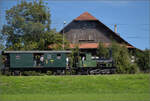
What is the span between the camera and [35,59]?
2958cm

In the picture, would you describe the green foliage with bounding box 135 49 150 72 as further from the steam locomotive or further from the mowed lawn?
the mowed lawn

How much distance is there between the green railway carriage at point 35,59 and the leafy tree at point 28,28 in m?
6.25

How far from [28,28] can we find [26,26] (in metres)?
0.48

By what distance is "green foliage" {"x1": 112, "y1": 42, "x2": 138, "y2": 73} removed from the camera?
3136cm

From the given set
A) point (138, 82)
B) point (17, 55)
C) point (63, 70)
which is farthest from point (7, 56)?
point (138, 82)

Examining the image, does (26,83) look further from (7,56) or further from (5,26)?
(5,26)

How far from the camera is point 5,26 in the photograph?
38406 millimetres

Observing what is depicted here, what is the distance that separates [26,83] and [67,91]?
147 inches

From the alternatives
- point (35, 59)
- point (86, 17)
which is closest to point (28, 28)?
point (35, 59)

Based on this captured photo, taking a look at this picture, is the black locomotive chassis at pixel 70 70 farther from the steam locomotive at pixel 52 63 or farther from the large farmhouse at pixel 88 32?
the large farmhouse at pixel 88 32

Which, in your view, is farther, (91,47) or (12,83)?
(91,47)

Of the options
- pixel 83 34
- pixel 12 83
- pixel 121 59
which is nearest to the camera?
pixel 12 83

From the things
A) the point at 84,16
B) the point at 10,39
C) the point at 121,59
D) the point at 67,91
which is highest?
the point at 84,16

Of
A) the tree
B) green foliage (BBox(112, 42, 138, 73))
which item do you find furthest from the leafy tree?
green foliage (BBox(112, 42, 138, 73))
